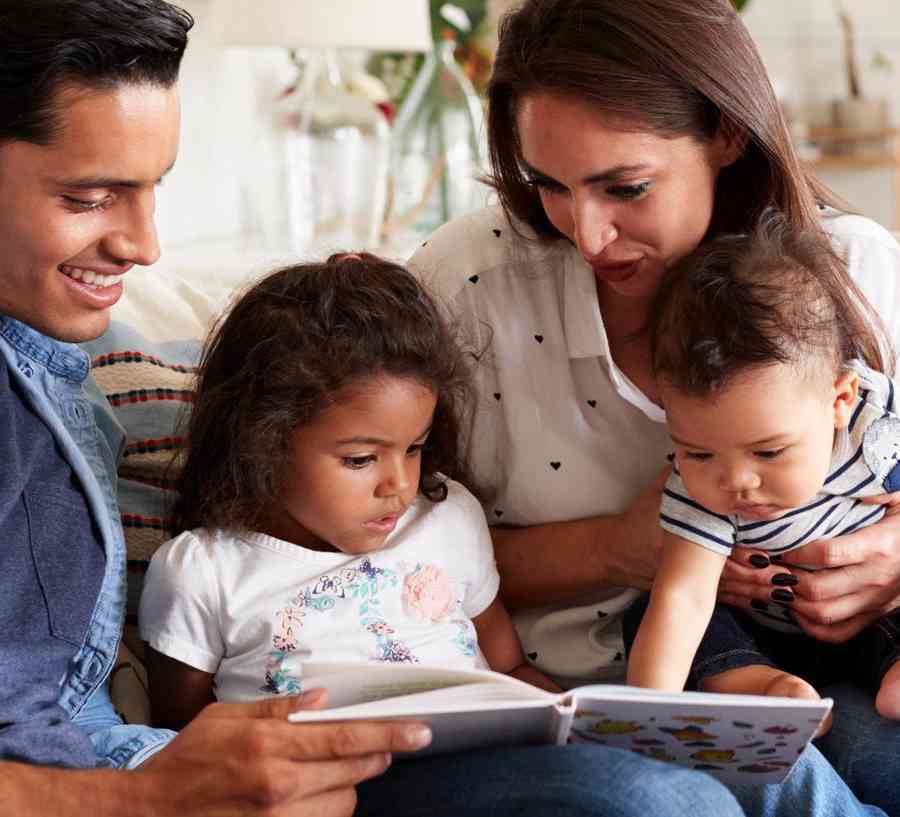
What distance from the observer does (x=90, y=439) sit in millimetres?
1504

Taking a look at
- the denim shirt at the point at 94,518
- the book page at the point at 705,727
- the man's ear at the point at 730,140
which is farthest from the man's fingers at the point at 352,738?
the man's ear at the point at 730,140

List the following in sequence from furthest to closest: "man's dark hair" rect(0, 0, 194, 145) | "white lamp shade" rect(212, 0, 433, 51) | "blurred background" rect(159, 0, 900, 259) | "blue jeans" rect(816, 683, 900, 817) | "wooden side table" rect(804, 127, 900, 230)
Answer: "wooden side table" rect(804, 127, 900, 230) → "blurred background" rect(159, 0, 900, 259) → "white lamp shade" rect(212, 0, 433, 51) → "blue jeans" rect(816, 683, 900, 817) → "man's dark hair" rect(0, 0, 194, 145)

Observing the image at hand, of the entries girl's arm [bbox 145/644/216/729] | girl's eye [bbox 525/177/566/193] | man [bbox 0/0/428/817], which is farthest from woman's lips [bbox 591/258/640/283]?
girl's arm [bbox 145/644/216/729]

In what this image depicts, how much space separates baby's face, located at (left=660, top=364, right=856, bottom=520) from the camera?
1.40 m

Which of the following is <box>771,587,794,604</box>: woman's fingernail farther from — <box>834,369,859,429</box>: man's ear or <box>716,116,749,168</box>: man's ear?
<box>716,116,749,168</box>: man's ear

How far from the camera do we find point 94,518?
142 cm

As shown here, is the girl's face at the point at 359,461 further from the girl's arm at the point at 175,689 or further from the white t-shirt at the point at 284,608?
the girl's arm at the point at 175,689

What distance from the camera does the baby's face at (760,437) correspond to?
1.40m

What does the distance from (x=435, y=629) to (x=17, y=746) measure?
49cm

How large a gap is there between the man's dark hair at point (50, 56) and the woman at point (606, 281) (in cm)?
49

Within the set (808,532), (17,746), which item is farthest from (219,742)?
(808,532)

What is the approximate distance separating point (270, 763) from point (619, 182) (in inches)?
30.2

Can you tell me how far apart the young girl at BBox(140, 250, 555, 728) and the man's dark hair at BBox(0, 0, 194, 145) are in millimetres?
328

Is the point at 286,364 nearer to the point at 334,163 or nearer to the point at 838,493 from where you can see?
the point at 838,493
